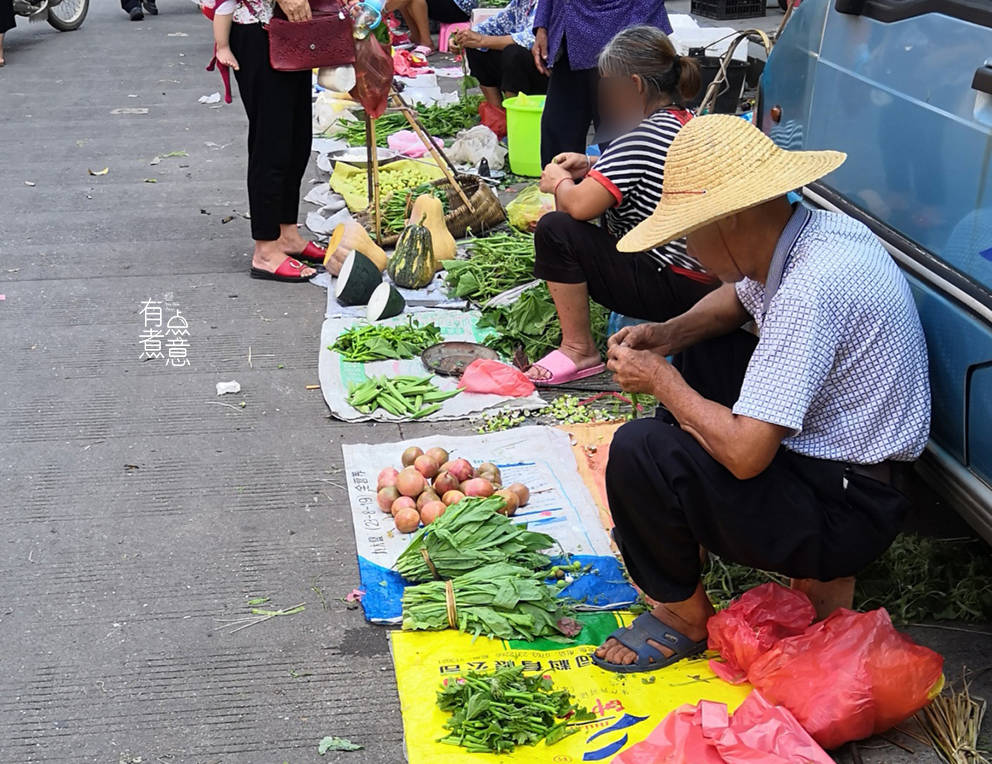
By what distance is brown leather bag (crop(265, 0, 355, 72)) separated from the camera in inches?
193

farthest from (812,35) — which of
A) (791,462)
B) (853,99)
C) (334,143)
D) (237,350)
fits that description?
(334,143)

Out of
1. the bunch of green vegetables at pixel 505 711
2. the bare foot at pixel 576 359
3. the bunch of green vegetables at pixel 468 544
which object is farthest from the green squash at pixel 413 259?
the bunch of green vegetables at pixel 505 711

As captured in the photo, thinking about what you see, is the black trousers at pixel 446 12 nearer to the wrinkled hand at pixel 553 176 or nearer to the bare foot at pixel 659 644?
the wrinkled hand at pixel 553 176

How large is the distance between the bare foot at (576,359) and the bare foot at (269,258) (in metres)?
1.69

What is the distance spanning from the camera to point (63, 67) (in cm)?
1070

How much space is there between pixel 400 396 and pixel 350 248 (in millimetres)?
1458

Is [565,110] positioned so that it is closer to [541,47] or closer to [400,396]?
[541,47]

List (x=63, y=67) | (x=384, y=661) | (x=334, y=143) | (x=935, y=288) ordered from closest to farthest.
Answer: (x=935, y=288), (x=384, y=661), (x=334, y=143), (x=63, y=67)

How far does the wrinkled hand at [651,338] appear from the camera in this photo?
3.01 metres

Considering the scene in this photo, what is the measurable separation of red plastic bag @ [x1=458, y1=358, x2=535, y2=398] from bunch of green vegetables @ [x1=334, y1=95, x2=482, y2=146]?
3.95 m

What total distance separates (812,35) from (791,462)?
1590 millimetres

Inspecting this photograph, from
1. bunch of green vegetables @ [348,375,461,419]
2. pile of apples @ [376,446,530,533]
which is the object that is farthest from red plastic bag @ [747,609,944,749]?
bunch of green vegetables @ [348,375,461,419]

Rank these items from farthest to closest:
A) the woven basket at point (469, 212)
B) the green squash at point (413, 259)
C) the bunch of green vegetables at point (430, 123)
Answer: the bunch of green vegetables at point (430, 123) → the woven basket at point (469, 212) → the green squash at point (413, 259)

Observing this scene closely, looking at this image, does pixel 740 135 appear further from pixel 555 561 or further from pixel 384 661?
pixel 384 661
